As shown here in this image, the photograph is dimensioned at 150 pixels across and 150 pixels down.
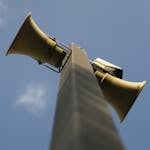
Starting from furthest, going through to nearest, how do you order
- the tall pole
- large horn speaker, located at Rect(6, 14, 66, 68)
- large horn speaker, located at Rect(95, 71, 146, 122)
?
large horn speaker, located at Rect(6, 14, 66, 68), large horn speaker, located at Rect(95, 71, 146, 122), the tall pole

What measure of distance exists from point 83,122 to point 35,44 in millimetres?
5997

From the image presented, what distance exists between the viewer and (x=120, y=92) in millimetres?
9180

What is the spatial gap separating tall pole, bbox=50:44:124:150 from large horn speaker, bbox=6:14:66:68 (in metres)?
3.95

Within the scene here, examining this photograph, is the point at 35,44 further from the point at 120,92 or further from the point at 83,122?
the point at 83,122

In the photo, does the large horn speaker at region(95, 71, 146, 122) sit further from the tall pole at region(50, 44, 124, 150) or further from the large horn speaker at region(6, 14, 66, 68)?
the tall pole at region(50, 44, 124, 150)

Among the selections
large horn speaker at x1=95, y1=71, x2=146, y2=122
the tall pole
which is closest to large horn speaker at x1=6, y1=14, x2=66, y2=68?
large horn speaker at x1=95, y1=71, x2=146, y2=122

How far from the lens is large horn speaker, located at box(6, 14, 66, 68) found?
9258 millimetres

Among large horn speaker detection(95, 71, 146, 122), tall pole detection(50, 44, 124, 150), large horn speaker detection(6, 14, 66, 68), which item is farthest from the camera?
large horn speaker detection(6, 14, 66, 68)

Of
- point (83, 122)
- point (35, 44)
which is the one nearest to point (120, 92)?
point (35, 44)

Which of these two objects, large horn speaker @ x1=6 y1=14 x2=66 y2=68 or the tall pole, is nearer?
the tall pole

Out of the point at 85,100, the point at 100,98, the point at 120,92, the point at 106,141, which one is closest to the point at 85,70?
the point at 100,98

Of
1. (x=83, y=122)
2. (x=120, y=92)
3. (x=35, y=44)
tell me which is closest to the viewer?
(x=83, y=122)

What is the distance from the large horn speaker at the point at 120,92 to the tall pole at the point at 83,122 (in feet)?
11.5

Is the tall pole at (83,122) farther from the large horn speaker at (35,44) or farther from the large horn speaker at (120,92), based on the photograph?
the large horn speaker at (35,44)
